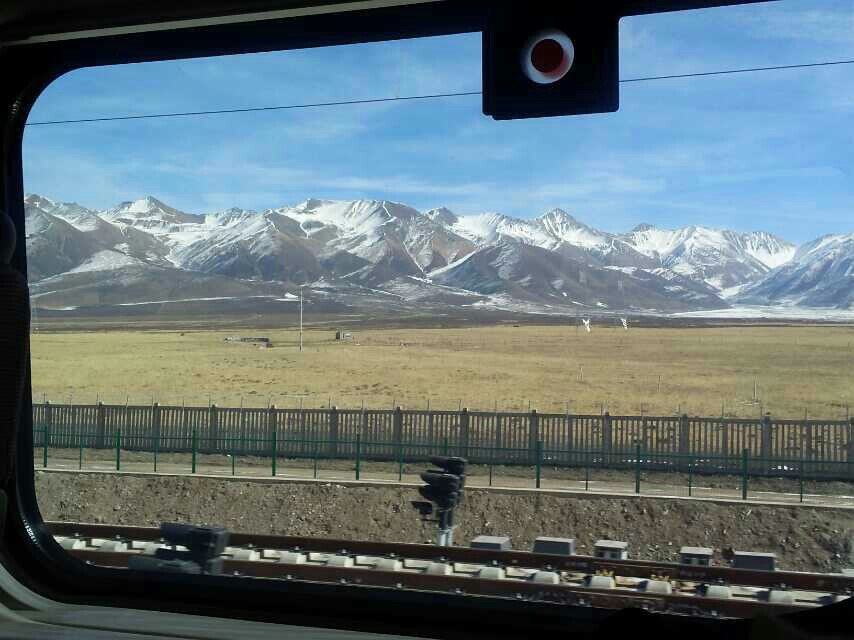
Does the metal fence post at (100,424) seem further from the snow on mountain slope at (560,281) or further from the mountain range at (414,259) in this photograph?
the snow on mountain slope at (560,281)

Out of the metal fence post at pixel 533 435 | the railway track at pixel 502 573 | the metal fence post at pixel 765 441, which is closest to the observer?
the railway track at pixel 502 573

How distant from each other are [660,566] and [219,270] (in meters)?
2.86

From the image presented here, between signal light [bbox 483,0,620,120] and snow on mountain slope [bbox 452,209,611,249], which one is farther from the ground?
signal light [bbox 483,0,620,120]

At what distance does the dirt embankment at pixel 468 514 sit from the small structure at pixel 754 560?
10cm

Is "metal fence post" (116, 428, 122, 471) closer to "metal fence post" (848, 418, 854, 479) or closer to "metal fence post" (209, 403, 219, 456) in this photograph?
"metal fence post" (209, 403, 219, 456)

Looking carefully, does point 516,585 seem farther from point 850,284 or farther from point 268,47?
point 850,284

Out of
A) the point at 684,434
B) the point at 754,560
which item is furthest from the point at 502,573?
the point at 684,434

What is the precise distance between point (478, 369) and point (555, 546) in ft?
18.9

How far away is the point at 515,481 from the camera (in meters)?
4.52

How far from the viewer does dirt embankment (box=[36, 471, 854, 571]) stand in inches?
144

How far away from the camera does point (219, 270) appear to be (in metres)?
4.70

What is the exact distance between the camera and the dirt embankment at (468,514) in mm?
3660

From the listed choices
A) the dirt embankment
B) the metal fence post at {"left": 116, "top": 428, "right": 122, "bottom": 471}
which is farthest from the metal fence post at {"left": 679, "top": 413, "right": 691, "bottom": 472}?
the metal fence post at {"left": 116, "top": 428, "right": 122, "bottom": 471}

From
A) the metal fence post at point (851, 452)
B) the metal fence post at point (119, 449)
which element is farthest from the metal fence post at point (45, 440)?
the metal fence post at point (851, 452)
